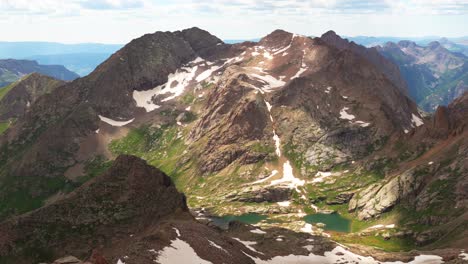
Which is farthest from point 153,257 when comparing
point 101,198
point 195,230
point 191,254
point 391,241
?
point 391,241

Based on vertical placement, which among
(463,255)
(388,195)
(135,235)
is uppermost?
(135,235)

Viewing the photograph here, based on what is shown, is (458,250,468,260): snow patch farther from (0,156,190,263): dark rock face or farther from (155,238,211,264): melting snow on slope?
(0,156,190,263): dark rock face

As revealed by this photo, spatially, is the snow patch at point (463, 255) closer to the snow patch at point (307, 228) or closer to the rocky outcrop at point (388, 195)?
the snow patch at point (307, 228)

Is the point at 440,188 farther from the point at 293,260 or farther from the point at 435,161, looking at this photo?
the point at 293,260

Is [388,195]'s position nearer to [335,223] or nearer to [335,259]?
[335,223]

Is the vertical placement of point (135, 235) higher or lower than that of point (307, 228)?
higher

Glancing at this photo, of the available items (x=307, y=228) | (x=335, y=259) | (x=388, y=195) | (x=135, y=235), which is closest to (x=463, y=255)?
(x=335, y=259)

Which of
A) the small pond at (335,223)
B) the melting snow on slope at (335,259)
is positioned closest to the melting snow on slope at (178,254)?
the melting snow on slope at (335,259)

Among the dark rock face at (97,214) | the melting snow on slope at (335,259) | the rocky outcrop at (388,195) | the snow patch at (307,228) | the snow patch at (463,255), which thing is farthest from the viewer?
the rocky outcrop at (388,195)
